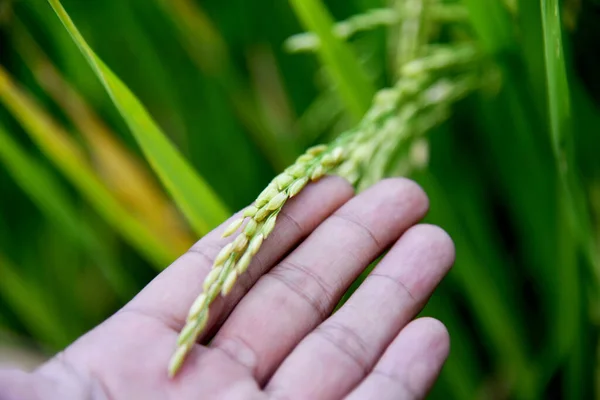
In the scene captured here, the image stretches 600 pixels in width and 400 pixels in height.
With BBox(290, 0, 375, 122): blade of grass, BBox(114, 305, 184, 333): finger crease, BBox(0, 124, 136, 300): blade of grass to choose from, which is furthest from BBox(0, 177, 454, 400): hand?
BBox(0, 124, 136, 300): blade of grass

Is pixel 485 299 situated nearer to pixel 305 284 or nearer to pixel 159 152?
pixel 305 284

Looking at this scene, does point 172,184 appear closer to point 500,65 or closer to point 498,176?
point 500,65

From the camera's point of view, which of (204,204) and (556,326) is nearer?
(204,204)

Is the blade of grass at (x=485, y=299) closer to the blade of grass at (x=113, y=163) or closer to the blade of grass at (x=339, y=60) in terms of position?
the blade of grass at (x=339, y=60)

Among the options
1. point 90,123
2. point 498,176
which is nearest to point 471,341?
point 498,176

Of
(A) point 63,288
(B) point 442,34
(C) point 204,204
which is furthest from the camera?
(A) point 63,288

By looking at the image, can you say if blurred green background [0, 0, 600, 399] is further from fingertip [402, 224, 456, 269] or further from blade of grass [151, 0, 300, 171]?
fingertip [402, 224, 456, 269]

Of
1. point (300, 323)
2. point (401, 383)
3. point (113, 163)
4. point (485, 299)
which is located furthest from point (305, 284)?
point (113, 163)
